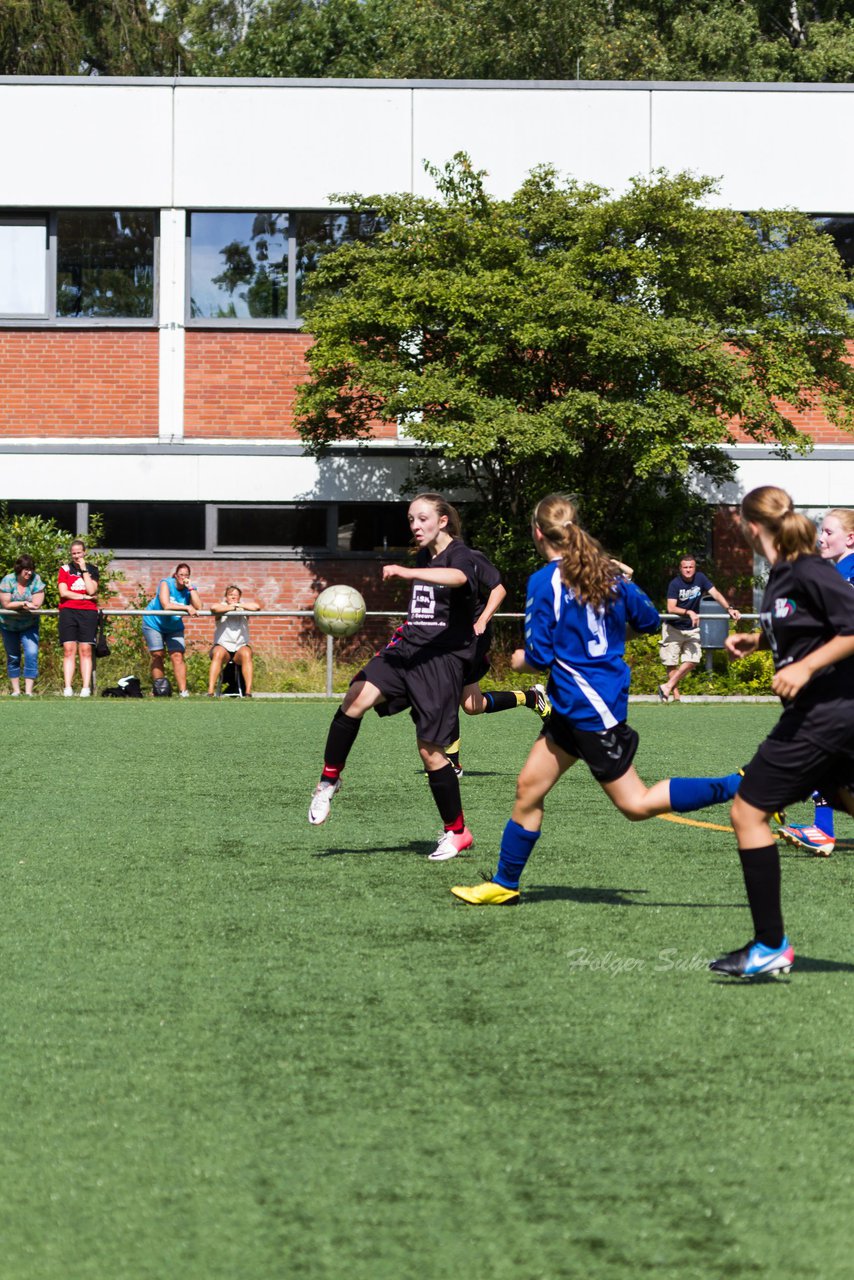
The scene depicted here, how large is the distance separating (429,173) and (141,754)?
549 inches

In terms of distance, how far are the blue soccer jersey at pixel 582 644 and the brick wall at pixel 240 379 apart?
20.3 meters

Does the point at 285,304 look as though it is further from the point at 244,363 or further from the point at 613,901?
the point at 613,901

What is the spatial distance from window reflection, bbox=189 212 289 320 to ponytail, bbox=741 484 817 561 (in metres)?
22.1

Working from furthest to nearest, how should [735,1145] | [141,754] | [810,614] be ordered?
[141,754], [810,614], [735,1145]

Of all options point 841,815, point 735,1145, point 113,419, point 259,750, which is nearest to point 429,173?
point 113,419

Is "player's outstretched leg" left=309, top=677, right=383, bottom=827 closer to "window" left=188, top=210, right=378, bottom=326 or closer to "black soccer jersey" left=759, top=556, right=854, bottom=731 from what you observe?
"black soccer jersey" left=759, top=556, right=854, bottom=731

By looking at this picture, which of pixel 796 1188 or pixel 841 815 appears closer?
pixel 796 1188

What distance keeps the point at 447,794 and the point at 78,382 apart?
1995 centimetres

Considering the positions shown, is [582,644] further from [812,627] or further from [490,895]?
[812,627]

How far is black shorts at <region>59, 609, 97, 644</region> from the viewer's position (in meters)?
21.5

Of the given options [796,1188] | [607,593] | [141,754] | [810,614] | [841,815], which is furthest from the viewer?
[141,754]

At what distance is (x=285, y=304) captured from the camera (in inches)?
1060

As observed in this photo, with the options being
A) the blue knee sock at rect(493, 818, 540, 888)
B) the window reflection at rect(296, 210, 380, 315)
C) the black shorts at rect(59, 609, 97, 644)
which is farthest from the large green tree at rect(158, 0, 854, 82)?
the blue knee sock at rect(493, 818, 540, 888)

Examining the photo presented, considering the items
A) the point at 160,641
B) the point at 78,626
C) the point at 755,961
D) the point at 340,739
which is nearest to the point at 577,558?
the point at 755,961
